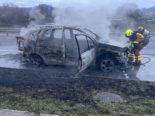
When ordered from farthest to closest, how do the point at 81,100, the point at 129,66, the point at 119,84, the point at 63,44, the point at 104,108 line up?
the point at 129,66 < the point at 63,44 < the point at 119,84 < the point at 81,100 < the point at 104,108

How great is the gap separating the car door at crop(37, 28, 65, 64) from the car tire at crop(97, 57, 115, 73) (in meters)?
1.32

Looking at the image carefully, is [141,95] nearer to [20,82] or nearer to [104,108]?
[104,108]

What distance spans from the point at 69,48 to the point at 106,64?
1401mm

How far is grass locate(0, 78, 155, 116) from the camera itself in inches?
134

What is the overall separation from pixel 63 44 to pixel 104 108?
2.73 metres

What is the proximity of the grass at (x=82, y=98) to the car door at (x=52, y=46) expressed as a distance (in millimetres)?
1219

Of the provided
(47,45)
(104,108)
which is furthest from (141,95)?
(47,45)

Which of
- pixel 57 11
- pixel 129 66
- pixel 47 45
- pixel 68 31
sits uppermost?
pixel 57 11

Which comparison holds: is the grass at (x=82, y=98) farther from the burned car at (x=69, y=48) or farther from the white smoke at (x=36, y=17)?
the white smoke at (x=36, y=17)

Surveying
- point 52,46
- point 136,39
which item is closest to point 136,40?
point 136,39

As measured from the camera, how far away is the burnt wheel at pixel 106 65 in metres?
5.77

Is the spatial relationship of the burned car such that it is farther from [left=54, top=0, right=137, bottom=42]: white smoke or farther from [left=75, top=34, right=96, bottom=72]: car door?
[left=54, top=0, right=137, bottom=42]: white smoke

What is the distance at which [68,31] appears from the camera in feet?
18.8

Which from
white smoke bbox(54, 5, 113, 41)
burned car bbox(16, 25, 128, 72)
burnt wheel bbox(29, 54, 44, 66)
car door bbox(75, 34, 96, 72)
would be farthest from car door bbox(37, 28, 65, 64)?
white smoke bbox(54, 5, 113, 41)
